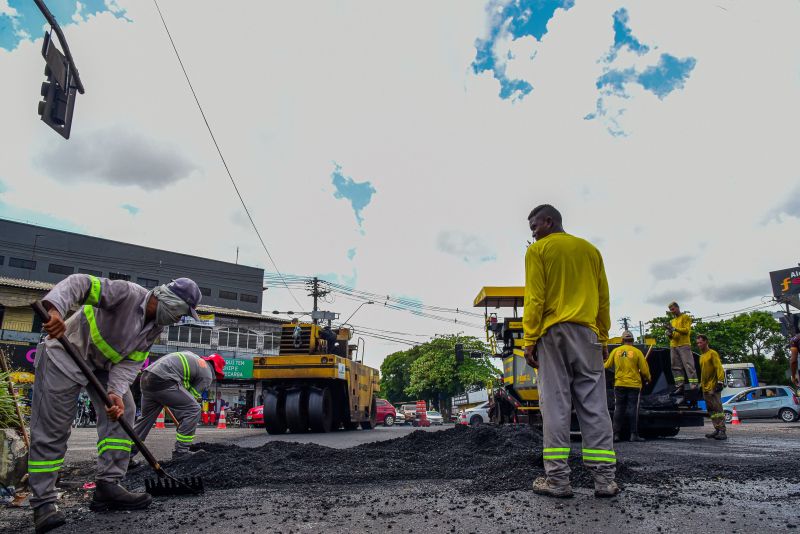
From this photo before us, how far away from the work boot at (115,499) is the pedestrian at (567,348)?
2457 mm

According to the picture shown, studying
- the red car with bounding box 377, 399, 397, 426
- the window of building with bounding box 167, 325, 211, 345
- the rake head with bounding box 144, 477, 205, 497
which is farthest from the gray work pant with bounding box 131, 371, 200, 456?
the window of building with bounding box 167, 325, 211, 345

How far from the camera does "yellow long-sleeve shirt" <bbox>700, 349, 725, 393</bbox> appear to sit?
30.2 ft

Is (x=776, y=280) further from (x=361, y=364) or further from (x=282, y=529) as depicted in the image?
(x=282, y=529)

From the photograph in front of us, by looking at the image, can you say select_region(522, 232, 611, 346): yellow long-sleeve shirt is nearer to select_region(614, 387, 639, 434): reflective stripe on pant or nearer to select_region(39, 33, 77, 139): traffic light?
select_region(614, 387, 639, 434): reflective stripe on pant

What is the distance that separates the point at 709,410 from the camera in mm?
9711

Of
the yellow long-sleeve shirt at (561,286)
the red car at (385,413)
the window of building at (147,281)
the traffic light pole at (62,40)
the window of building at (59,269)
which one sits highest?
the window of building at (59,269)

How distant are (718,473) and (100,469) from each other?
4445 millimetres

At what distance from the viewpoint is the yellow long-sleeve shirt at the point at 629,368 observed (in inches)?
326

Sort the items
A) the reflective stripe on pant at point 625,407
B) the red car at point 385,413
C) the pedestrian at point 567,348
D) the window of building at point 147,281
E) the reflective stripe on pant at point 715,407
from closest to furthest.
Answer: the pedestrian at point 567,348 → the reflective stripe on pant at point 625,407 → the reflective stripe on pant at point 715,407 → the red car at point 385,413 → the window of building at point 147,281

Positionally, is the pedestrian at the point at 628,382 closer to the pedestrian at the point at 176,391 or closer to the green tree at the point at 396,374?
the pedestrian at the point at 176,391

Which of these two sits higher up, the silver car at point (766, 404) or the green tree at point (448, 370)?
the green tree at point (448, 370)

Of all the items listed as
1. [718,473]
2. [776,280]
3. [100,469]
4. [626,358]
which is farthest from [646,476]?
[776,280]

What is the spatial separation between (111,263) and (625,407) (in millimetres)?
43116

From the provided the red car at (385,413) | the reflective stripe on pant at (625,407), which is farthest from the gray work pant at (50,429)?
the red car at (385,413)
